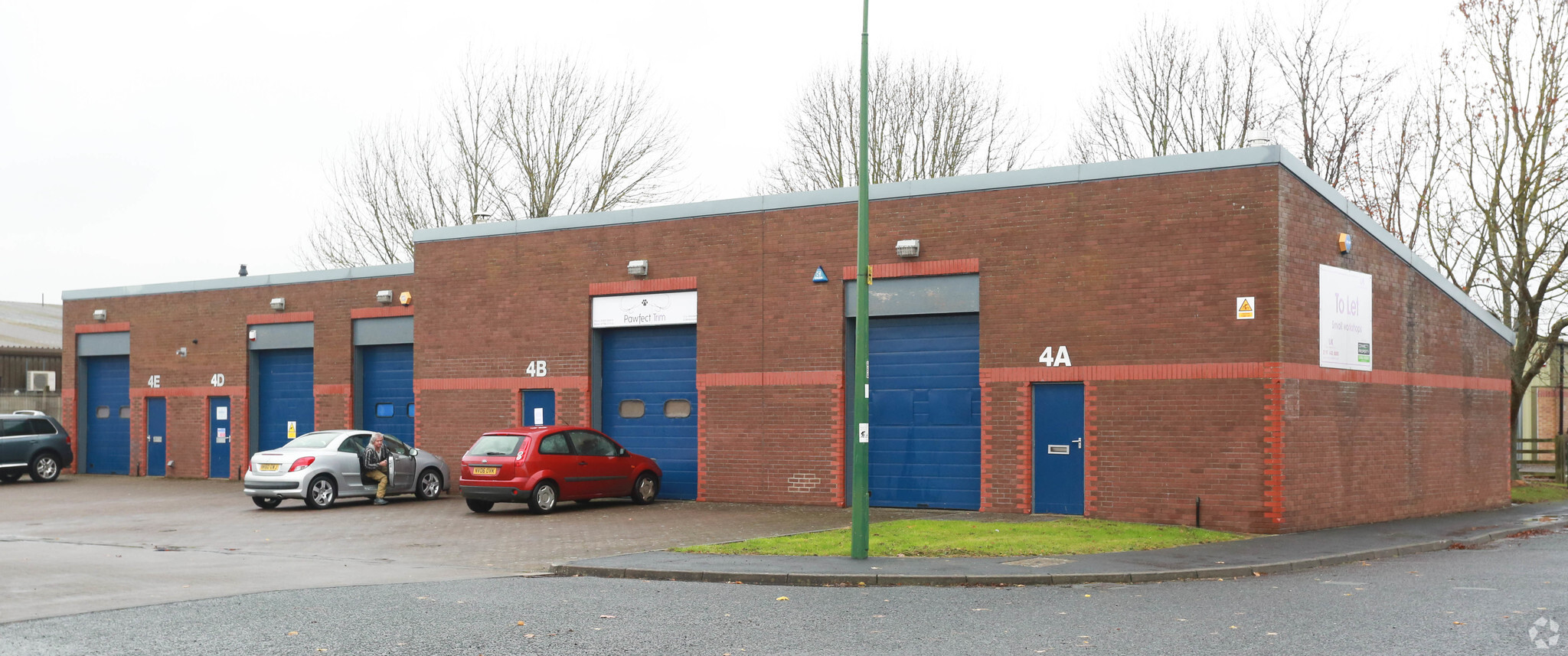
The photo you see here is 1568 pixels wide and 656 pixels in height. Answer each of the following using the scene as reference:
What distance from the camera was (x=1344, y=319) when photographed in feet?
60.7

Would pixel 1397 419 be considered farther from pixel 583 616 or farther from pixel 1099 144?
pixel 1099 144

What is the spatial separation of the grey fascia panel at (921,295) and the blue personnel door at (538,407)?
6.60 m

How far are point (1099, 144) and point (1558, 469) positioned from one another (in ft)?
47.0

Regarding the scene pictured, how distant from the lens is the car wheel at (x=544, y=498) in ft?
65.5

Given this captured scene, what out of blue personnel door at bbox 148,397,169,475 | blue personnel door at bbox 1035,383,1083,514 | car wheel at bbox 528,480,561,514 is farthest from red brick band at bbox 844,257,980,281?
blue personnel door at bbox 148,397,169,475

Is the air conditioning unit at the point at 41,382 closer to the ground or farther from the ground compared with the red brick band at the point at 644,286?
closer to the ground

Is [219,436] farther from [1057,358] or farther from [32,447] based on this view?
[1057,358]

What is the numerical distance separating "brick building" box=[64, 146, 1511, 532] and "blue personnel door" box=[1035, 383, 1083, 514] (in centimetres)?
4

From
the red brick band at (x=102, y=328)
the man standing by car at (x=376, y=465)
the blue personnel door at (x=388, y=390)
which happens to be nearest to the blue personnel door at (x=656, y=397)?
the man standing by car at (x=376, y=465)

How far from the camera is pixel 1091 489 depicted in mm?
18422

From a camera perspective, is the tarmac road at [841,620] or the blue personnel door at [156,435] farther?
the blue personnel door at [156,435]

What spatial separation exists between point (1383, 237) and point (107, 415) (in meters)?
31.5

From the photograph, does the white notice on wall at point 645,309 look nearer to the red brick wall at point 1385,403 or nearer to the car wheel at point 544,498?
the car wheel at point 544,498

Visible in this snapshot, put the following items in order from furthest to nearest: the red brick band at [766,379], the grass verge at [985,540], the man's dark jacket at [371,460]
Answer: the man's dark jacket at [371,460] < the red brick band at [766,379] < the grass verge at [985,540]
